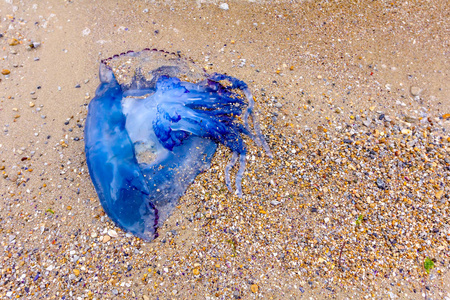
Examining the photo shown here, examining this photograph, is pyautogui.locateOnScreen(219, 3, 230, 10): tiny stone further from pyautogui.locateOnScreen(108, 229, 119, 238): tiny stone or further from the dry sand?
pyautogui.locateOnScreen(108, 229, 119, 238): tiny stone

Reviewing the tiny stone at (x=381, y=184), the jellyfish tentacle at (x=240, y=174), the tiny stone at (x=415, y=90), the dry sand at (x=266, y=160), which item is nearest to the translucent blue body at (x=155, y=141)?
the jellyfish tentacle at (x=240, y=174)

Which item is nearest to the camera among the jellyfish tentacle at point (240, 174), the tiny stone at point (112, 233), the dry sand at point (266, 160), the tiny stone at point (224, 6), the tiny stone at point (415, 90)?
the dry sand at point (266, 160)

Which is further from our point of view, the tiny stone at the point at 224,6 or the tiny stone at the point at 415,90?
the tiny stone at the point at 224,6

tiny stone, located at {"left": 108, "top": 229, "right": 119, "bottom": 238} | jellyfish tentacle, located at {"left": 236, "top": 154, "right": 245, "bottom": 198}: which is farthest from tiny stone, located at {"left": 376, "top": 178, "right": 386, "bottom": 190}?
tiny stone, located at {"left": 108, "top": 229, "right": 119, "bottom": 238}

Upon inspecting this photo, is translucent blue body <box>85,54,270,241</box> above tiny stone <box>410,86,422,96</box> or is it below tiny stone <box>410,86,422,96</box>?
below

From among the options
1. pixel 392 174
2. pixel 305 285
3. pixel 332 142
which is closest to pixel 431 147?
pixel 392 174

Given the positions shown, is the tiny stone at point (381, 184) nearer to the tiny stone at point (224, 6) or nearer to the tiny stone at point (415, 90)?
the tiny stone at point (415, 90)
